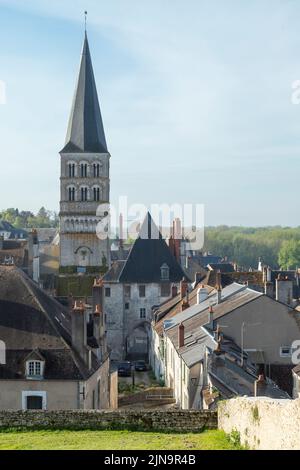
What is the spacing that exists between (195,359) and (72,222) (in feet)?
97.1

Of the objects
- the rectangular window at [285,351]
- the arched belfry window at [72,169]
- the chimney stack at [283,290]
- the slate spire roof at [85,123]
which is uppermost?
the slate spire roof at [85,123]

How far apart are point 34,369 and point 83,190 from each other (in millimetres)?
32962

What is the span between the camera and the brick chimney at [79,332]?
74.9 ft

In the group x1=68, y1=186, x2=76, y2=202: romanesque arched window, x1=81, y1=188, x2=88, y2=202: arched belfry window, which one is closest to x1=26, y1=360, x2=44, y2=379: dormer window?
x1=81, y1=188, x2=88, y2=202: arched belfry window

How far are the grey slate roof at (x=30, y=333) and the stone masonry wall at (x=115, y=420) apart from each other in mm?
5055

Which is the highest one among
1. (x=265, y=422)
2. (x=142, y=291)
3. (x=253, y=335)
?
(x=265, y=422)

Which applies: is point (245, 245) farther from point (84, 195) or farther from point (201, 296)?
point (201, 296)

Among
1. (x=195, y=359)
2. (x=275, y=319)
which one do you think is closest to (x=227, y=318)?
(x=275, y=319)

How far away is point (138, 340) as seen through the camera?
52.3 m

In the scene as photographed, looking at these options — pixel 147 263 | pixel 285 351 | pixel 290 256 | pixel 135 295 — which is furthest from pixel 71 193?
pixel 290 256

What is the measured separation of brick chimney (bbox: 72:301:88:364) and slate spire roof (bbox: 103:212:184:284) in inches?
1146

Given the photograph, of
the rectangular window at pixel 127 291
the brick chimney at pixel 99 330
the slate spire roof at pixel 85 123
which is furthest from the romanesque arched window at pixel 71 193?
the brick chimney at pixel 99 330

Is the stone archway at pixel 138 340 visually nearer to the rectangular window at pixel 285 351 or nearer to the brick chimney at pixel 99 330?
the rectangular window at pixel 285 351

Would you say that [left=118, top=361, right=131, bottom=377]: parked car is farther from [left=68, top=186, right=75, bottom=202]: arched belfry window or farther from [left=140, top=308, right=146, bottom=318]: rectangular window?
[left=68, top=186, right=75, bottom=202]: arched belfry window
